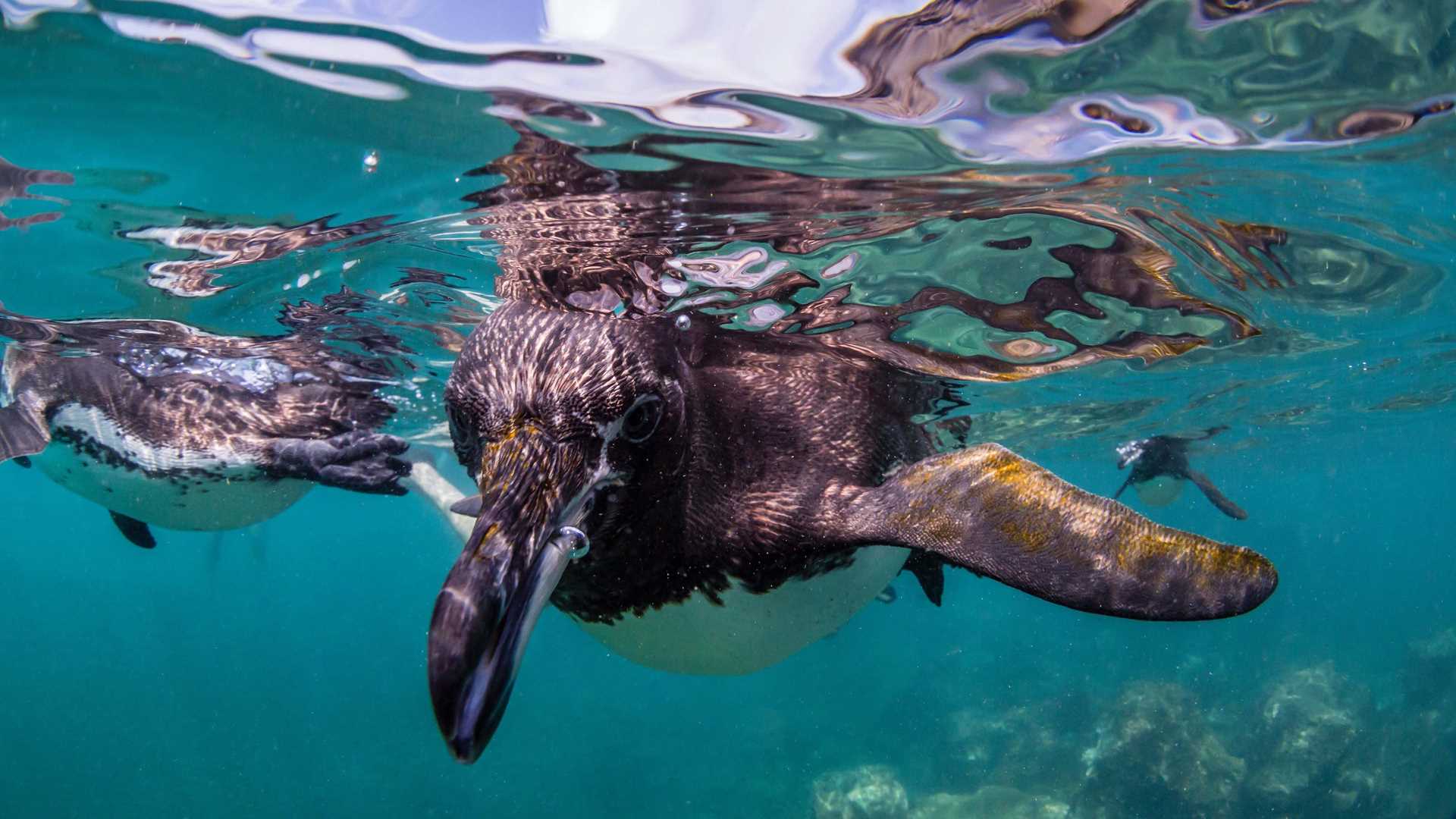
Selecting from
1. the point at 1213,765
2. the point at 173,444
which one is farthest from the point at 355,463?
the point at 1213,765

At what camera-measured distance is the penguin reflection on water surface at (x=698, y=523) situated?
2.26 meters

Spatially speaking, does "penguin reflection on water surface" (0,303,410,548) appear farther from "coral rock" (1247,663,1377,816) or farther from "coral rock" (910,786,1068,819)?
"coral rock" (1247,663,1377,816)

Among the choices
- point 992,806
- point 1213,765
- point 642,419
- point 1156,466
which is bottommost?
point 992,806

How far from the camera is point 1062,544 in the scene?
8.45 ft

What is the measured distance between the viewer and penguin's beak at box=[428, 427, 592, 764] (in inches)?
73.9

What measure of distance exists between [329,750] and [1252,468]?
36037 mm

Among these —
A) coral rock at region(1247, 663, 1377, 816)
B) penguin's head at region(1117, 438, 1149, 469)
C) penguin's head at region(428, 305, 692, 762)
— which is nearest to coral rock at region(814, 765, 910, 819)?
coral rock at region(1247, 663, 1377, 816)

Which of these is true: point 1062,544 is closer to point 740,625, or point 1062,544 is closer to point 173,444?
point 740,625

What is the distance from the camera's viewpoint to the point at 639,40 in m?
3.65

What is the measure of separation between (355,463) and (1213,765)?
17038mm

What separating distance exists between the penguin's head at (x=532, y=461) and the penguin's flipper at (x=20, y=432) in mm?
5621

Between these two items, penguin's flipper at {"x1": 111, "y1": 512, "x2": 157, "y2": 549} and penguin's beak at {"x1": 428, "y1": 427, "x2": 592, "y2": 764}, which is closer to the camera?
penguin's beak at {"x1": 428, "y1": 427, "x2": 592, "y2": 764}

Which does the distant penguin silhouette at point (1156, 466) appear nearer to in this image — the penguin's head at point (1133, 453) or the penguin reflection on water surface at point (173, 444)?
the penguin's head at point (1133, 453)

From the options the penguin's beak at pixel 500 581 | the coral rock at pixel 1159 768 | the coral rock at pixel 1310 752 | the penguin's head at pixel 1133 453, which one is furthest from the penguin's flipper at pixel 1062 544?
the coral rock at pixel 1310 752
